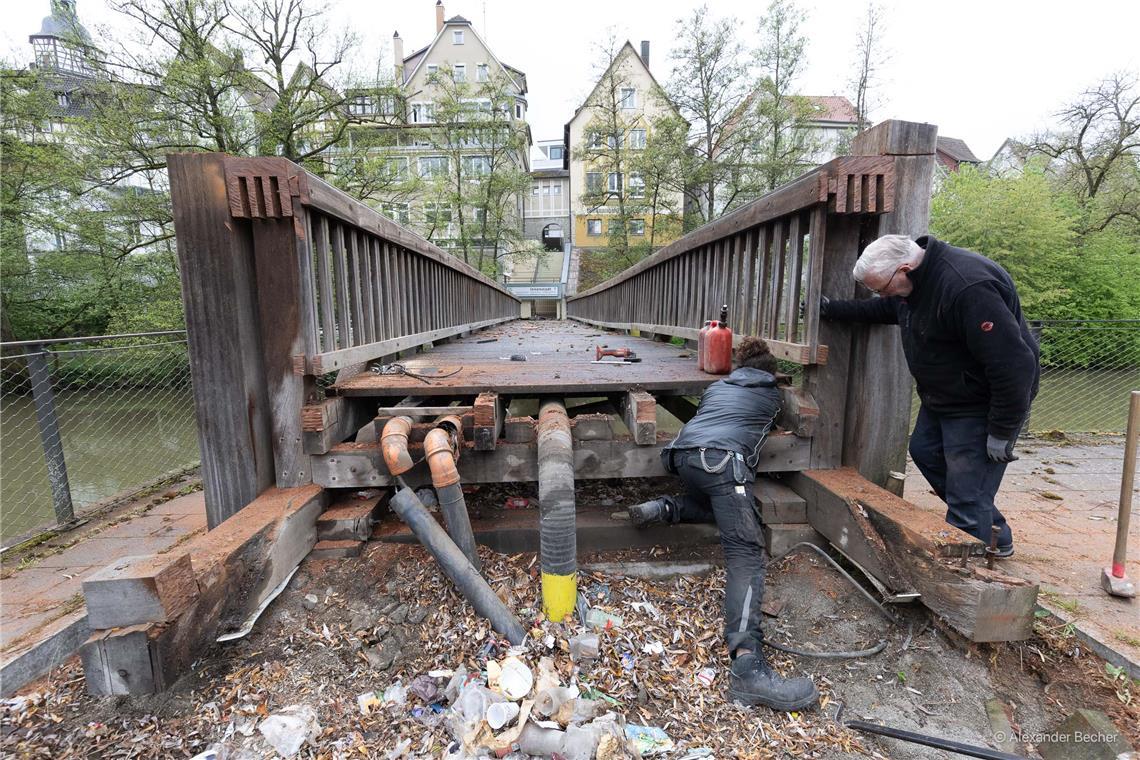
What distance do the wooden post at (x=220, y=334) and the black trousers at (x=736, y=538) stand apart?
7.03ft

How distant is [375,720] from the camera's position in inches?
67.4

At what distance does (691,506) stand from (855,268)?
58.5 inches

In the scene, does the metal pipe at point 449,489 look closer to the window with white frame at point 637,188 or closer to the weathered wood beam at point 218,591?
the weathered wood beam at point 218,591

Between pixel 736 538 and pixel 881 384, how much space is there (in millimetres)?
1241

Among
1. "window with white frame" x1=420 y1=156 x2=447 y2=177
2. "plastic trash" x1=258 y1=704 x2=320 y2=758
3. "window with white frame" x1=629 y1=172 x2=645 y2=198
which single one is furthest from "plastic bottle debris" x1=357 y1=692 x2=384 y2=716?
"window with white frame" x1=629 y1=172 x2=645 y2=198

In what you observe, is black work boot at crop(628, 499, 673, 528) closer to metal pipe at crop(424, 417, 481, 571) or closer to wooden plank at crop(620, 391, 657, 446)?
wooden plank at crop(620, 391, 657, 446)

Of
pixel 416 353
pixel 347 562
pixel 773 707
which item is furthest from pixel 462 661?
pixel 416 353

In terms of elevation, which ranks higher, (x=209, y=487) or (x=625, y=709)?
(x=209, y=487)

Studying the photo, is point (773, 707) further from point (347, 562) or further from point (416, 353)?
point (416, 353)

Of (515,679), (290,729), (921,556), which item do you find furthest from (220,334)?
(921,556)

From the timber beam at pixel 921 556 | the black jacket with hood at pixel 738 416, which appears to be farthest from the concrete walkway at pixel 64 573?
the timber beam at pixel 921 556

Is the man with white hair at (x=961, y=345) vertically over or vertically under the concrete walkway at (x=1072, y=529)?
over

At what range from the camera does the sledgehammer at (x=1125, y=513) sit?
2282 millimetres

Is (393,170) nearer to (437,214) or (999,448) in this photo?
(437,214)
